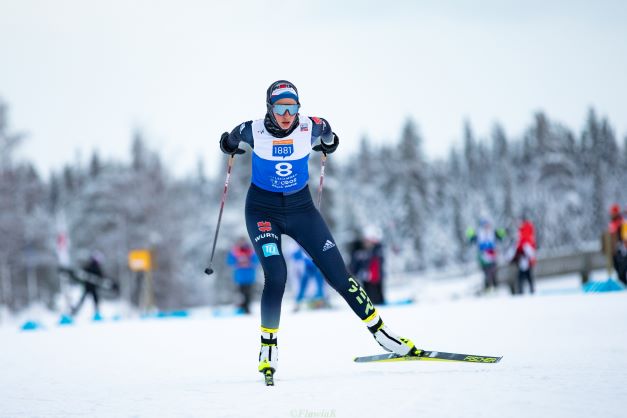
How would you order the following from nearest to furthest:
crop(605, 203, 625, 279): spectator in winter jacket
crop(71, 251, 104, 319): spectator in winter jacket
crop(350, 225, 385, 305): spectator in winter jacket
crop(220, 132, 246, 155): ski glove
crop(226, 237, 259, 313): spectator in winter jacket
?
crop(220, 132, 246, 155): ski glove < crop(605, 203, 625, 279): spectator in winter jacket < crop(350, 225, 385, 305): spectator in winter jacket < crop(226, 237, 259, 313): spectator in winter jacket < crop(71, 251, 104, 319): spectator in winter jacket

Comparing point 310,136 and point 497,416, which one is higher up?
point 310,136

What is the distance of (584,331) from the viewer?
651cm

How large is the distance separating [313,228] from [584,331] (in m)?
3.09

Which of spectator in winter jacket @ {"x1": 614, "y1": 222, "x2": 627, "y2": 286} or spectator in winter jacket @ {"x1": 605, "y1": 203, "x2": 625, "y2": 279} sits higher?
spectator in winter jacket @ {"x1": 605, "y1": 203, "x2": 625, "y2": 279}

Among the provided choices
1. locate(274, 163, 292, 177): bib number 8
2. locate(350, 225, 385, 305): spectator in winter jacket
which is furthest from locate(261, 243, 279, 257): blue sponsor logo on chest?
locate(350, 225, 385, 305): spectator in winter jacket

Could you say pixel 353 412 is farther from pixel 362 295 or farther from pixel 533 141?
pixel 533 141

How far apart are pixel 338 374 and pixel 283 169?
58.1 inches

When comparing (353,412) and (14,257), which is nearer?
(353,412)

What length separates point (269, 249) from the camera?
489cm

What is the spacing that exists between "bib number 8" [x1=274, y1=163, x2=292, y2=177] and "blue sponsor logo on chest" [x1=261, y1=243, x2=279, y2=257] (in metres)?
0.51

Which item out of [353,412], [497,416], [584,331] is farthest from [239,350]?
[497,416]

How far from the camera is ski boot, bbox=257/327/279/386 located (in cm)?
465

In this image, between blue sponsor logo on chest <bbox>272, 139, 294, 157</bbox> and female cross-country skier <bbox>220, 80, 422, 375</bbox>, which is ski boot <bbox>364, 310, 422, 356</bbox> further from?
blue sponsor logo on chest <bbox>272, 139, 294, 157</bbox>

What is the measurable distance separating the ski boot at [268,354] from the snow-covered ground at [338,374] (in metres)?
0.10
